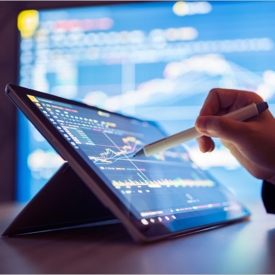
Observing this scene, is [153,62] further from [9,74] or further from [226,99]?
[226,99]

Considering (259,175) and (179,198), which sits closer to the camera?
(179,198)

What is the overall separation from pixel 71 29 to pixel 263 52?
25.3 inches

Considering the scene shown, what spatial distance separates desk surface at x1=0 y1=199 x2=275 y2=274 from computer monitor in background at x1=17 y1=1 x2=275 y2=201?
0.80m

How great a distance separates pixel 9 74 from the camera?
1437 mm

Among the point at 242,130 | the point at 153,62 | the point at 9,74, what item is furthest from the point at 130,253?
the point at 9,74

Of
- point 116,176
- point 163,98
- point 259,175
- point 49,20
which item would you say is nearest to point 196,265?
point 116,176

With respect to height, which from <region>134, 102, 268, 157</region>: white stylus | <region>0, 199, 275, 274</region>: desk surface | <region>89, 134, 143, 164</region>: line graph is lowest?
<region>0, 199, 275, 274</region>: desk surface

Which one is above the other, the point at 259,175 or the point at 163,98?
the point at 163,98

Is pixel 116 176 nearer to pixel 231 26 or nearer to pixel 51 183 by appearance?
pixel 51 183

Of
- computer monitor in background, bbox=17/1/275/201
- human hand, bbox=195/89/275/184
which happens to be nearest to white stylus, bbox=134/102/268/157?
human hand, bbox=195/89/275/184

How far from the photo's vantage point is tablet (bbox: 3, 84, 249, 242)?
0.44 metres

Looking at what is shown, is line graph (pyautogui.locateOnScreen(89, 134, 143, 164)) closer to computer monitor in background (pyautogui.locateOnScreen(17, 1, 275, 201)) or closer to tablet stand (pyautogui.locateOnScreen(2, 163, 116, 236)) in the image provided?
tablet stand (pyautogui.locateOnScreen(2, 163, 116, 236))

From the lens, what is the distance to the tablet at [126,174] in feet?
1.43

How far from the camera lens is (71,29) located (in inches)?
54.2
